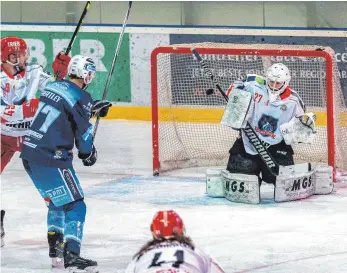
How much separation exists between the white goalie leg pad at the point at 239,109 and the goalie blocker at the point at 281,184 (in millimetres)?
325

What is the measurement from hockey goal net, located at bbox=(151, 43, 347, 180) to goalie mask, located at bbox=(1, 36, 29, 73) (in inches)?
81.1

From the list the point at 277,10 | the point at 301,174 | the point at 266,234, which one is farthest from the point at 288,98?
the point at 277,10

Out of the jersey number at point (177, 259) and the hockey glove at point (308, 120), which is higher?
the hockey glove at point (308, 120)

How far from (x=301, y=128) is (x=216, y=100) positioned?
216cm

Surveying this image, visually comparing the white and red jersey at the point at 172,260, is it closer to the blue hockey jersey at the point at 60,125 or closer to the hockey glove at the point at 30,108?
the blue hockey jersey at the point at 60,125

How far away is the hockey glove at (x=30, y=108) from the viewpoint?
6848 millimetres

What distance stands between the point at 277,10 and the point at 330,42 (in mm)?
580

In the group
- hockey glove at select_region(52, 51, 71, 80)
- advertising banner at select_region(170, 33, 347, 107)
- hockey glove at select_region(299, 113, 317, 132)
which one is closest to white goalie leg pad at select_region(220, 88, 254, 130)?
hockey glove at select_region(299, 113, 317, 132)

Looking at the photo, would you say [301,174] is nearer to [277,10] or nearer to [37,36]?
[277,10]

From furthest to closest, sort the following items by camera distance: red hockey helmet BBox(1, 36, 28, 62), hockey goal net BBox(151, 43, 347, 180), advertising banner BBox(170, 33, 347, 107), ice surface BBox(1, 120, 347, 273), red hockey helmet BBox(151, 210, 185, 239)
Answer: advertising banner BBox(170, 33, 347, 107) < hockey goal net BBox(151, 43, 347, 180) < red hockey helmet BBox(1, 36, 28, 62) < ice surface BBox(1, 120, 347, 273) < red hockey helmet BBox(151, 210, 185, 239)

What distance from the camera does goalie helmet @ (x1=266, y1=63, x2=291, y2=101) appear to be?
7504 mm

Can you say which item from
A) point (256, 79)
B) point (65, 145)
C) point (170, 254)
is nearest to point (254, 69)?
point (256, 79)

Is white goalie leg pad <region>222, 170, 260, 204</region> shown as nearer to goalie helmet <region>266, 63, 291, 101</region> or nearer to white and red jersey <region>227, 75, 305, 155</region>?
white and red jersey <region>227, 75, 305, 155</region>

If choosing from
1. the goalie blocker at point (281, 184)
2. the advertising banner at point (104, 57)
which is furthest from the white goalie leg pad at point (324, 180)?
the advertising banner at point (104, 57)
